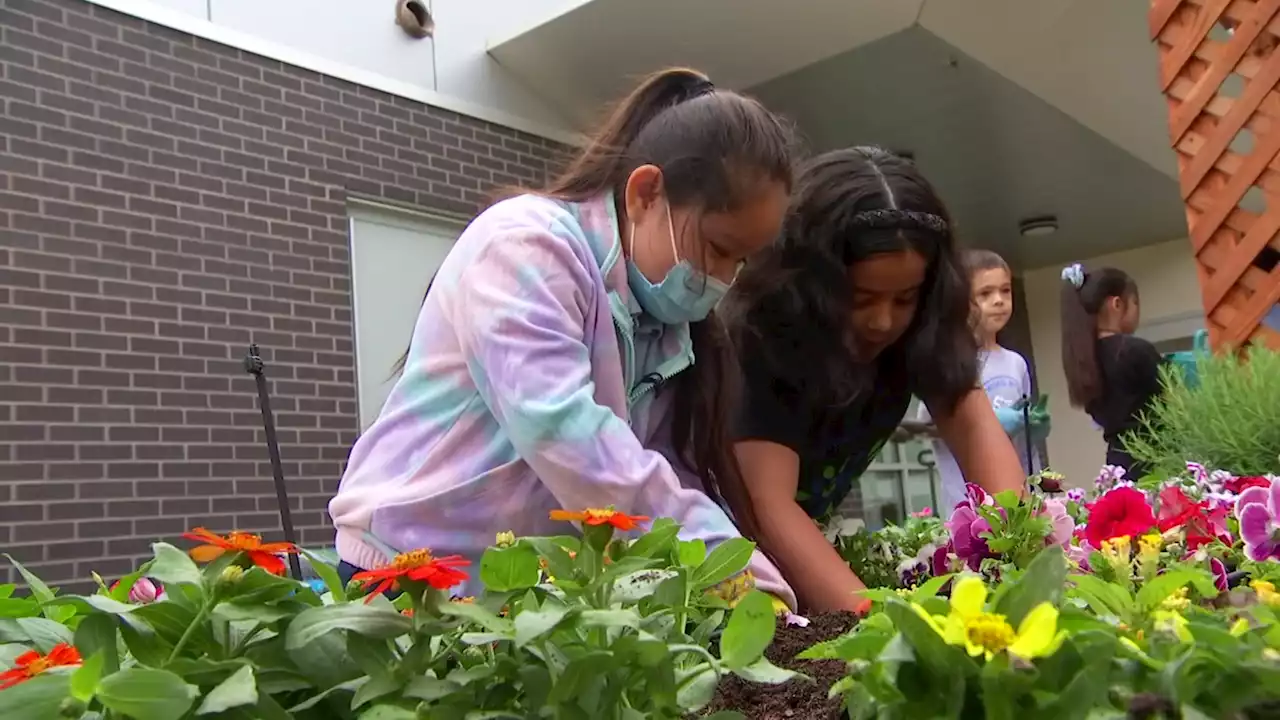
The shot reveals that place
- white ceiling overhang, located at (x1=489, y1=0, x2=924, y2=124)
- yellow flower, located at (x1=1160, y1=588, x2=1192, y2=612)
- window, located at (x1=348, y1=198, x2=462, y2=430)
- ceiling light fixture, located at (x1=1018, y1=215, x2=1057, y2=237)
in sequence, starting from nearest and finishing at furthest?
1. yellow flower, located at (x1=1160, y1=588, x2=1192, y2=612)
2. window, located at (x1=348, y1=198, x2=462, y2=430)
3. white ceiling overhang, located at (x1=489, y1=0, x2=924, y2=124)
4. ceiling light fixture, located at (x1=1018, y1=215, x2=1057, y2=237)

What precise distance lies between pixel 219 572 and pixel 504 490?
680 mm

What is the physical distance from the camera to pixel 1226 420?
5.32 feet

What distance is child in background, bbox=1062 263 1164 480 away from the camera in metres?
2.79

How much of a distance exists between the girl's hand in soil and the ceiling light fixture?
6.14m

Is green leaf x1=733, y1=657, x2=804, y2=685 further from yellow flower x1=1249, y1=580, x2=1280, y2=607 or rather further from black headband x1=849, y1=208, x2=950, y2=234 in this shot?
black headband x1=849, y1=208, x2=950, y2=234

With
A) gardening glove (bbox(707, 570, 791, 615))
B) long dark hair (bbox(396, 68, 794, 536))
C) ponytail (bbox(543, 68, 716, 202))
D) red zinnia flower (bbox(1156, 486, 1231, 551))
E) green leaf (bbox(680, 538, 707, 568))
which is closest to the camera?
green leaf (bbox(680, 538, 707, 568))

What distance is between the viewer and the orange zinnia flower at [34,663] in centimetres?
42

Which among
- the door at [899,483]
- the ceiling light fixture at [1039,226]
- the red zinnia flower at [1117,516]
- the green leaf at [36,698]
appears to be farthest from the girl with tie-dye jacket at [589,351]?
the ceiling light fixture at [1039,226]

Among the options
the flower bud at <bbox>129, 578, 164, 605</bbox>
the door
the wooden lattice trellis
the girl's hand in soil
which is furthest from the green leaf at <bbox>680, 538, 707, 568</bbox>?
the door

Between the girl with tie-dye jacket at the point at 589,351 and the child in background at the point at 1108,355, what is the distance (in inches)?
68.9

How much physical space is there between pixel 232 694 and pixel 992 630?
27 centimetres

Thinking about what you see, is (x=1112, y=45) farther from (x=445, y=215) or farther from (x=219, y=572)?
(x=219, y=572)

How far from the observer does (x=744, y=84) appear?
467 cm

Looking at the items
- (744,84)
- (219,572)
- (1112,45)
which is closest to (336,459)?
(744,84)
